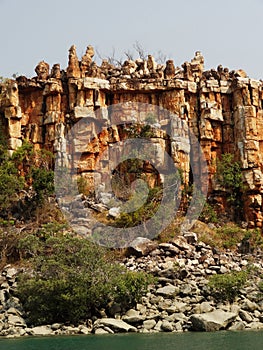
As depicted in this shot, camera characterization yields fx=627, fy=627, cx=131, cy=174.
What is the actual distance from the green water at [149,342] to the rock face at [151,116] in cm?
1666

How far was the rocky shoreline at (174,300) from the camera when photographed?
83.1 ft

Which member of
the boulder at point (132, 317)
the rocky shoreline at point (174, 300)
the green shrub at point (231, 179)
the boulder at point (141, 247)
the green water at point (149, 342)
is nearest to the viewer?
the green water at point (149, 342)

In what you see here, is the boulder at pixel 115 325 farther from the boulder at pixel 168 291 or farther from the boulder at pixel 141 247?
the boulder at pixel 141 247

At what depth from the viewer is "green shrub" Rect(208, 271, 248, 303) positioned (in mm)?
27609

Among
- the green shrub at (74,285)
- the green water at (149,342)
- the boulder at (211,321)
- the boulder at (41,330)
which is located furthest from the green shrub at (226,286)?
the boulder at (41,330)

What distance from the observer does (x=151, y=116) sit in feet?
135

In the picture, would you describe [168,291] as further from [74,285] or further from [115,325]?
[74,285]

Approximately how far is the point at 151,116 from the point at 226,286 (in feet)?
54.1

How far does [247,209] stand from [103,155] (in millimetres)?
9952

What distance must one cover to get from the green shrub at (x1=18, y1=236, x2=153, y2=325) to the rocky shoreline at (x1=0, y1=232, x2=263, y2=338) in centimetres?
52

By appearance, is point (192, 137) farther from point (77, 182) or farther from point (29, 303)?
point (29, 303)

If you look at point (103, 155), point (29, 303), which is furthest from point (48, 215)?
point (29, 303)

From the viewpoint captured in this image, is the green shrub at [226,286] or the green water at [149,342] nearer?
the green water at [149,342]

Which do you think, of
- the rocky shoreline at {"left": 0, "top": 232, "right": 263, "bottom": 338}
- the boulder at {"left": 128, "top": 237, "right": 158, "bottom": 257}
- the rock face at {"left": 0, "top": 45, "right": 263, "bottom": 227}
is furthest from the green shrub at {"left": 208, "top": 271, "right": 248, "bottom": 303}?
the rock face at {"left": 0, "top": 45, "right": 263, "bottom": 227}
